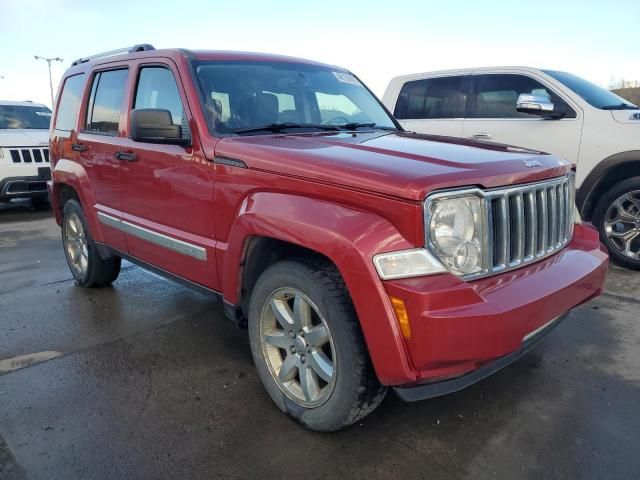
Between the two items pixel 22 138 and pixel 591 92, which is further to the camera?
pixel 22 138

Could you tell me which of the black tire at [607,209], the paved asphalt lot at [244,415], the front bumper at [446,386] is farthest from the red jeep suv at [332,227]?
the black tire at [607,209]

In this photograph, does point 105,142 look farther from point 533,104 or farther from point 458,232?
point 533,104

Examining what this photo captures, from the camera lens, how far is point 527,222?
2418mm

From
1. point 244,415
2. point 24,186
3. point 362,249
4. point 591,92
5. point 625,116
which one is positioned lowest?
point 244,415

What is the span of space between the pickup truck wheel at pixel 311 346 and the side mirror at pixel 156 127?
3.38 ft

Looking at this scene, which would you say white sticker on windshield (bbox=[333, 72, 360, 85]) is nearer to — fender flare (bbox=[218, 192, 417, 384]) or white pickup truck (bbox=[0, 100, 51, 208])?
fender flare (bbox=[218, 192, 417, 384])

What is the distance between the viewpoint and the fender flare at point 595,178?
195 inches

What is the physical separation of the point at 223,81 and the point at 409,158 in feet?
4.74

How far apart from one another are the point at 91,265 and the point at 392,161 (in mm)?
3297

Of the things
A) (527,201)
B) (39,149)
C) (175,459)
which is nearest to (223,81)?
(527,201)

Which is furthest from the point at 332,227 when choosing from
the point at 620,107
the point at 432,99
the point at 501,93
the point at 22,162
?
the point at 22,162

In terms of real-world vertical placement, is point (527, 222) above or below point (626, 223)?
above

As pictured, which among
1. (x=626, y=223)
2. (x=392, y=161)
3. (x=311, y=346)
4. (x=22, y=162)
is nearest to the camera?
(x=392, y=161)

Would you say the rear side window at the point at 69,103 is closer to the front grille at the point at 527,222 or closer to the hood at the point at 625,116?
the front grille at the point at 527,222
